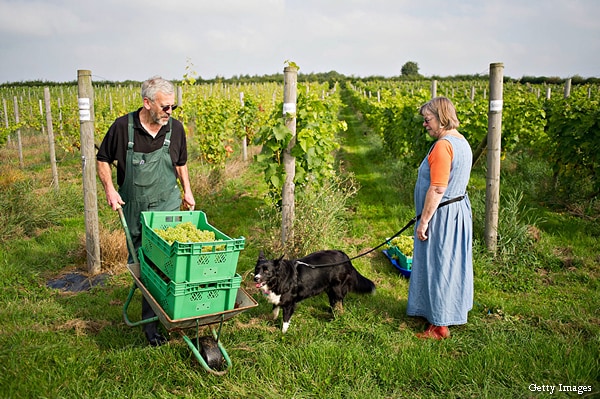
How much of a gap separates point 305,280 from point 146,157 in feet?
5.74

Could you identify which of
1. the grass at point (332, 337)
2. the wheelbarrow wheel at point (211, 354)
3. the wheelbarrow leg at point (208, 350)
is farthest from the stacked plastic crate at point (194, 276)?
the grass at point (332, 337)

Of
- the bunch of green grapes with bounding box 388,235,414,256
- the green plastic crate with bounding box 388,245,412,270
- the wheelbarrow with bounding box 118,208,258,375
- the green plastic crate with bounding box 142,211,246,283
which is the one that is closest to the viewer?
the green plastic crate with bounding box 142,211,246,283

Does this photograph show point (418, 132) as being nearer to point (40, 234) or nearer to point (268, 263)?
point (268, 263)

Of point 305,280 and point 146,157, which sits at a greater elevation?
→ point 146,157

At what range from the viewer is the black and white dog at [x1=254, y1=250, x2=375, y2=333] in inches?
145

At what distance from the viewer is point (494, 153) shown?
16.9 ft

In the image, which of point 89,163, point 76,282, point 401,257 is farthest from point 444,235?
point 76,282

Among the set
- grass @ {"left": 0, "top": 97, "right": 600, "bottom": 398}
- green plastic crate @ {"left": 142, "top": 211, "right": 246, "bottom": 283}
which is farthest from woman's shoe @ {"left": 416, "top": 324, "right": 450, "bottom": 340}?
green plastic crate @ {"left": 142, "top": 211, "right": 246, "bottom": 283}

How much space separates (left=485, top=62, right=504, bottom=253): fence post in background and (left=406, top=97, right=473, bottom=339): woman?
164 cm

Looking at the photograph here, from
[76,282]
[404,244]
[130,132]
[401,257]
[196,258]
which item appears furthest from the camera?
[404,244]

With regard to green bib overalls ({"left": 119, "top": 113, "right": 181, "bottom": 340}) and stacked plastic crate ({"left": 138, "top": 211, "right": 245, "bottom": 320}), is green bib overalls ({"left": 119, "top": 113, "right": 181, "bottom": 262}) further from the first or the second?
stacked plastic crate ({"left": 138, "top": 211, "right": 245, "bottom": 320})

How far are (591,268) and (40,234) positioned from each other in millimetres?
7359

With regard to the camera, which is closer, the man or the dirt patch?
the man

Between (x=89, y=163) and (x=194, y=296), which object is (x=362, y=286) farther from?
(x=89, y=163)
